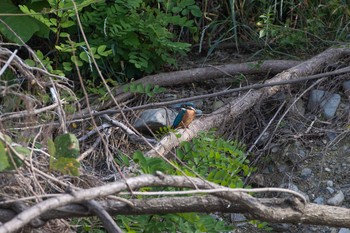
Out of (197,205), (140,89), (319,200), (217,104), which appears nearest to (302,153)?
(319,200)

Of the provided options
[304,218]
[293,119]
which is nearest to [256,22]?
[293,119]

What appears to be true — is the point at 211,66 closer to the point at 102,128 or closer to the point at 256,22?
the point at 256,22

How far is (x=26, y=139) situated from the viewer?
2955 mm

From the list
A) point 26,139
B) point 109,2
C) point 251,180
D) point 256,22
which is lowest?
point 251,180

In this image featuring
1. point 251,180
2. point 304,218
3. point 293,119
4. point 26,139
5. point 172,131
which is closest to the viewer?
point 26,139

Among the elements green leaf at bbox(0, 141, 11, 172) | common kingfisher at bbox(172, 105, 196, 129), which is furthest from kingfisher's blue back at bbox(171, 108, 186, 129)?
green leaf at bbox(0, 141, 11, 172)

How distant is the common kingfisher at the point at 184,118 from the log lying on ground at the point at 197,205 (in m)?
1.41

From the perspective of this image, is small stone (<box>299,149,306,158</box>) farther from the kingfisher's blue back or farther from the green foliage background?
the kingfisher's blue back

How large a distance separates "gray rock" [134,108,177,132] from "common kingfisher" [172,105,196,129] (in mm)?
89

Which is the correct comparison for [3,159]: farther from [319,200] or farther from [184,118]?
[319,200]

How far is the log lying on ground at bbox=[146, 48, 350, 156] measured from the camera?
443 cm

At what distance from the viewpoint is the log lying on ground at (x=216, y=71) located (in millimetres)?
5145

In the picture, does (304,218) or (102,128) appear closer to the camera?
(304,218)

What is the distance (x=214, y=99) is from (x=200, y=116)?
458 millimetres
